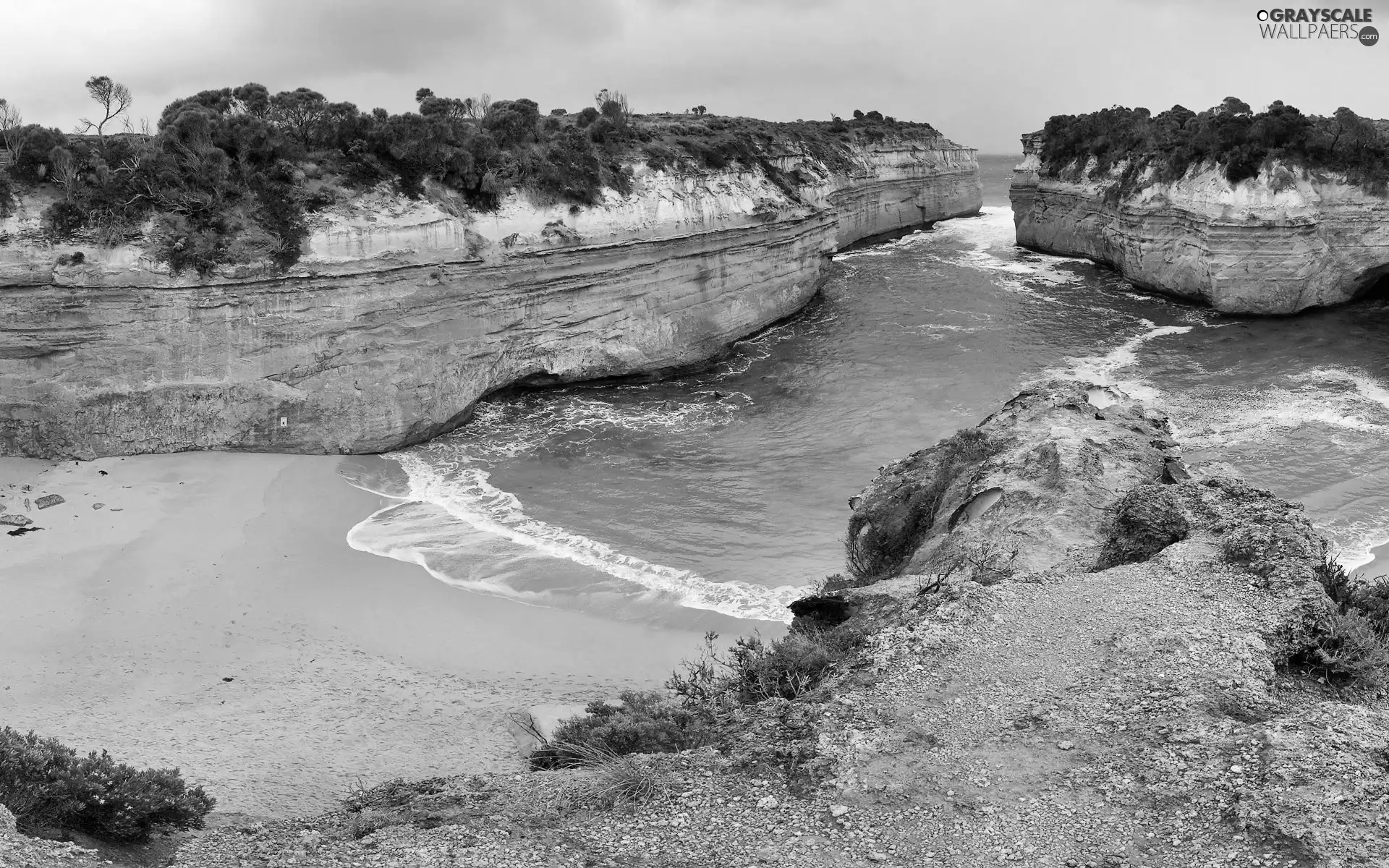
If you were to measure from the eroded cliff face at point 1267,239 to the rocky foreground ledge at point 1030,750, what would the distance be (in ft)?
90.2

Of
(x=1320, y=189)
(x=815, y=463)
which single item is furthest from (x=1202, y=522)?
(x=1320, y=189)

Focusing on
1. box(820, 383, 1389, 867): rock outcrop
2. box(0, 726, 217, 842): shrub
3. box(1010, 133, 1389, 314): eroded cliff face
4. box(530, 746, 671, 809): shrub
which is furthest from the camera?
box(1010, 133, 1389, 314): eroded cliff face

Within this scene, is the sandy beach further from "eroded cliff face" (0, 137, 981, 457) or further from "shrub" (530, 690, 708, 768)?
"eroded cliff face" (0, 137, 981, 457)

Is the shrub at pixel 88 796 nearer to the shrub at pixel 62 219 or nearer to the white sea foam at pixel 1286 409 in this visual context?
the shrub at pixel 62 219

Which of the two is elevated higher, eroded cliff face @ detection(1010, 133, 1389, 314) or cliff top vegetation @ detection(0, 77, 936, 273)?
cliff top vegetation @ detection(0, 77, 936, 273)

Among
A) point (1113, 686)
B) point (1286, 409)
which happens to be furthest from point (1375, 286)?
point (1113, 686)

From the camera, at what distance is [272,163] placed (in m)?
24.0

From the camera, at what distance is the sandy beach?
12203mm

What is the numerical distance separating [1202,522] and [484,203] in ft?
64.7

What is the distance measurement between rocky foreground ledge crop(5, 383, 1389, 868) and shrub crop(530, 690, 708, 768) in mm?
780

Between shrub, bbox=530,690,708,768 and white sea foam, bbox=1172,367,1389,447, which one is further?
white sea foam, bbox=1172,367,1389,447

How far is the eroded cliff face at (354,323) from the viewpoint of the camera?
21.3 metres

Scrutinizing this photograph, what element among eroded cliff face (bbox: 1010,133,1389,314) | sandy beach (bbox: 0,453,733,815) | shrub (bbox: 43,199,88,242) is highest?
shrub (bbox: 43,199,88,242)

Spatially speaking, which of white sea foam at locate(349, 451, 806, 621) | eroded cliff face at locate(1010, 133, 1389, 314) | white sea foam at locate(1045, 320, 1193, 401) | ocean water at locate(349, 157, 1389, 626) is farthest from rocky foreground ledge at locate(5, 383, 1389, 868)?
eroded cliff face at locate(1010, 133, 1389, 314)
